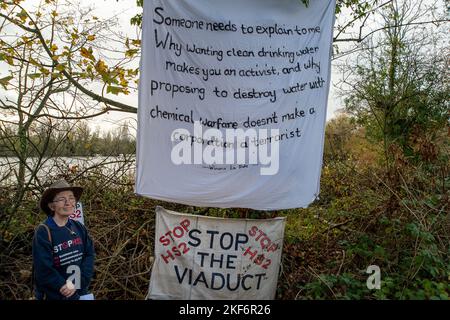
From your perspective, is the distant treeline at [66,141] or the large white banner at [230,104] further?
the distant treeline at [66,141]

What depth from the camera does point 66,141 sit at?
19.3 ft

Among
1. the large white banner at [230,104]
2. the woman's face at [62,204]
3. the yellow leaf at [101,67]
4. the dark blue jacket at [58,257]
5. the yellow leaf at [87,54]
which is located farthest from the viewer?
the yellow leaf at [87,54]

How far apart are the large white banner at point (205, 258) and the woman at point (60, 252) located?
32.9 inches

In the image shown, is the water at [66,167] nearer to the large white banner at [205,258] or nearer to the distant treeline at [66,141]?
the distant treeline at [66,141]

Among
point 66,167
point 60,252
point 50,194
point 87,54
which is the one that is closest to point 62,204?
point 50,194

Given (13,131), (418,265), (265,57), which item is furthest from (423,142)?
(13,131)

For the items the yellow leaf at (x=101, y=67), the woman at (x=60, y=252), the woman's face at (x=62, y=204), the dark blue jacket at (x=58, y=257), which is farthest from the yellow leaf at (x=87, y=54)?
the dark blue jacket at (x=58, y=257)

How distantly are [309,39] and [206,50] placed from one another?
0.99 m

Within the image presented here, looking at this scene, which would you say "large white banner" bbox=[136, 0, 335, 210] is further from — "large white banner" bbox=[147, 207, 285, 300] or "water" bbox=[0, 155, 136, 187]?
"water" bbox=[0, 155, 136, 187]

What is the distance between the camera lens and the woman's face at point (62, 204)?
126 inches

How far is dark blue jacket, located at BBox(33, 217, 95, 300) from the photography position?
119 inches

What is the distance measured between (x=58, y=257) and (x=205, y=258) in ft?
4.58

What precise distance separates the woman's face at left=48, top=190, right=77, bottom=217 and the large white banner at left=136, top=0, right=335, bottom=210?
2.02 feet

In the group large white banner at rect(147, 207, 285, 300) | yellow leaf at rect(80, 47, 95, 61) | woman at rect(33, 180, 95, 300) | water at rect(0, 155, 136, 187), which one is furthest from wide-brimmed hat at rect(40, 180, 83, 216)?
water at rect(0, 155, 136, 187)
